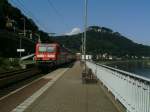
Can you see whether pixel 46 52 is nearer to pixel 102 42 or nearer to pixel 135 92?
pixel 135 92

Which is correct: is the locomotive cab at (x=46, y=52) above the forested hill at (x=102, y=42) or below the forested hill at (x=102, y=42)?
below

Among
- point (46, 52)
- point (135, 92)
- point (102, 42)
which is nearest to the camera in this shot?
point (135, 92)

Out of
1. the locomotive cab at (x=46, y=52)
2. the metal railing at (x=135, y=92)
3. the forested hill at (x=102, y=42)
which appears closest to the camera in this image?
the metal railing at (x=135, y=92)

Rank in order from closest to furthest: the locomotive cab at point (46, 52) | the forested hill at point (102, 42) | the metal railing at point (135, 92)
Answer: the metal railing at point (135, 92)
the locomotive cab at point (46, 52)
the forested hill at point (102, 42)

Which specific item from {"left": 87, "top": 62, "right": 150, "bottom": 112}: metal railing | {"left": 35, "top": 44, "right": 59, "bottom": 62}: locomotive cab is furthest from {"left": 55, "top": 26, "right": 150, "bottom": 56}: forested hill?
{"left": 87, "top": 62, "right": 150, "bottom": 112}: metal railing

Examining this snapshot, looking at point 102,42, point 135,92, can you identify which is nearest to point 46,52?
point 135,92

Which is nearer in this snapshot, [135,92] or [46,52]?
[135,92]

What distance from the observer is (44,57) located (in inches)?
1729

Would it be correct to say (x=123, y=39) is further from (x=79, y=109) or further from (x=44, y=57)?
(x=79, y=109)

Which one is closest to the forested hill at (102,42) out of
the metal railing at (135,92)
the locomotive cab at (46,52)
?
the locomotive cab at (46,52)

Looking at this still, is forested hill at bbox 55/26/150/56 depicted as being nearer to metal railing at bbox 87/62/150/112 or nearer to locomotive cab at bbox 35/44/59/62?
locomotive cab at bbox 35/44/59/62

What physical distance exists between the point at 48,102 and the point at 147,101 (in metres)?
5.51

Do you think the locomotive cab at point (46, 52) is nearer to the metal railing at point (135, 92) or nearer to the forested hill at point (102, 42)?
the metal railing at point (135, 92)

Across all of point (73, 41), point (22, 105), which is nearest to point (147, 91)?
point (22, 105)
